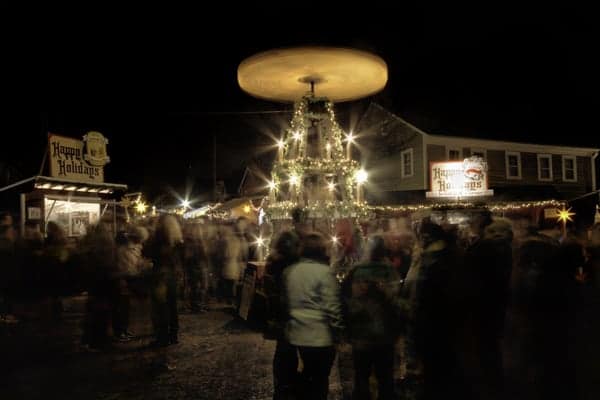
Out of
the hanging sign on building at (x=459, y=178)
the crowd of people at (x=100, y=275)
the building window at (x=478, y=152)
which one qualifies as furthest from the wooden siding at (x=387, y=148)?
the crowd of people at (x=100, y=275)

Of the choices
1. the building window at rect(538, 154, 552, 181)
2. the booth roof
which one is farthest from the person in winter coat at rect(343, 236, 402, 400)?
the building window at rect(538, 154, 552, 181)

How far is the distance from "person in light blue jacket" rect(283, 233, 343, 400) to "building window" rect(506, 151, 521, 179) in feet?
83.9

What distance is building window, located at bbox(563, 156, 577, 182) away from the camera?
94.8 feet

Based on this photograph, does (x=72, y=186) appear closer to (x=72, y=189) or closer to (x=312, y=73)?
(x=72, y=189)

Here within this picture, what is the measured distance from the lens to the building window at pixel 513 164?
27342 millimetres

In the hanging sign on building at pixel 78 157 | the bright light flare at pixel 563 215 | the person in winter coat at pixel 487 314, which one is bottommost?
the person in winter coat at pixel 487 314

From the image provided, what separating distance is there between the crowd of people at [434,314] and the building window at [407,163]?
20.9 meters

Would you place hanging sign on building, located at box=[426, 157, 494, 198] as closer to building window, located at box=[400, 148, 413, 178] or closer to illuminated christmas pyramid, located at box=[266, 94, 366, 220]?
building window, located at box=[400, 148, 413, 178]

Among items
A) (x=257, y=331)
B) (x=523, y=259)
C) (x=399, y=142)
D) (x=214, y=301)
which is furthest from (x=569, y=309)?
(x=399, y=142)

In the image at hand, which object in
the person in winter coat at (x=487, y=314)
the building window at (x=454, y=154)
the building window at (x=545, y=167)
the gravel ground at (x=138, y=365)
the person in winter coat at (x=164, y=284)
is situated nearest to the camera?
the person in winter coat at (x=487, y=314)

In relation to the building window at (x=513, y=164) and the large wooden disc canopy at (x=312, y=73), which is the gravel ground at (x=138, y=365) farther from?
the building window at (x=513, y=164)

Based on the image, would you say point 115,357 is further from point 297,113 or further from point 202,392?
point 297,113

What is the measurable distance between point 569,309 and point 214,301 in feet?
31.2

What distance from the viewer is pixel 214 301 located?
515 inches
